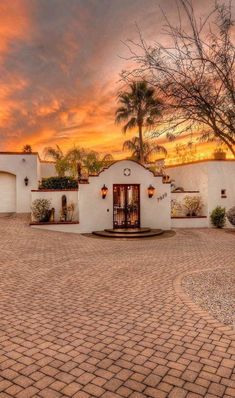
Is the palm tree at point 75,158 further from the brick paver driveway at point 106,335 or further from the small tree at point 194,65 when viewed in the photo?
the small tree at point 194,65

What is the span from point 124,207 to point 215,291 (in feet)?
35.0

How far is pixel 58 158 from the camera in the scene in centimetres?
2719

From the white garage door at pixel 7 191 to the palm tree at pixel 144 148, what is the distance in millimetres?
10679

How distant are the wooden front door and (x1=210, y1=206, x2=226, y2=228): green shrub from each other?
5.18m

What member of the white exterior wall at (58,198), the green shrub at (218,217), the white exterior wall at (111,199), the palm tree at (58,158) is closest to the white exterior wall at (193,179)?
the green shrub at (218,217)

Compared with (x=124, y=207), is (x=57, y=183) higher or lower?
higher

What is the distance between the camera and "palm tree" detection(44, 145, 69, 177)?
82.7 ft

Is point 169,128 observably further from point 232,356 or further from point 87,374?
point 87,374

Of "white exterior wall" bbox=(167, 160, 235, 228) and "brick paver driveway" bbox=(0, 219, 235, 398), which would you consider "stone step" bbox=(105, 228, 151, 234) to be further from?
"brick paver driveway" bbox=(0, 219, 235, 398)

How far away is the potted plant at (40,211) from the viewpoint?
16812mm

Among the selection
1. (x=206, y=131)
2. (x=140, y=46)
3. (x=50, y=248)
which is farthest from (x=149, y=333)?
(x=50, y=248)

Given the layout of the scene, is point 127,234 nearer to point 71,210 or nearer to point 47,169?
point 71,210

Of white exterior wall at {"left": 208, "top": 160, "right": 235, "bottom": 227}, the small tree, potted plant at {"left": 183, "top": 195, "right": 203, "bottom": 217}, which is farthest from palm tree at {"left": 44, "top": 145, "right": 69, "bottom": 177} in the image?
the small tree

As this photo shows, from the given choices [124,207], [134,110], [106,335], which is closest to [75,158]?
[134,110]
